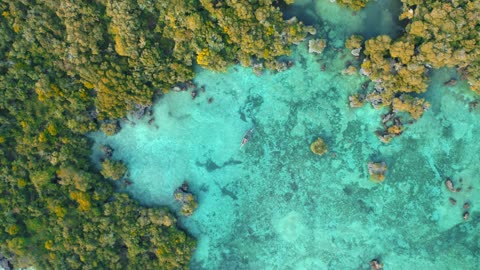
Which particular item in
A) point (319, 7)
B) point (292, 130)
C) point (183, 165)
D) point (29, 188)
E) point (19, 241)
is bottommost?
point (19, 241)

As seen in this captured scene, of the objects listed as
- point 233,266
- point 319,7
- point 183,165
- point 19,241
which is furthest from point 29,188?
point 319,7

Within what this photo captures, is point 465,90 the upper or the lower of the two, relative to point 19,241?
upper

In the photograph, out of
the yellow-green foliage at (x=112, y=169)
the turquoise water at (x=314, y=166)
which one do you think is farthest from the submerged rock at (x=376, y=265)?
the yellow-green foliage at (x=112, y=169)

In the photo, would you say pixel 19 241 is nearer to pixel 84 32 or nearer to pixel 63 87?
pixel 63 87

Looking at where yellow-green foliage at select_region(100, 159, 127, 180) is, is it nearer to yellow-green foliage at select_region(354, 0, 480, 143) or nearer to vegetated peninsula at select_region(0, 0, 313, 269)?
vegetated peninsula at select_region(0, 0, 313, 269)

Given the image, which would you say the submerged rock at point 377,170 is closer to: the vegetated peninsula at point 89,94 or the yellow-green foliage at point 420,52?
the yellow-green foliage at point 420,52

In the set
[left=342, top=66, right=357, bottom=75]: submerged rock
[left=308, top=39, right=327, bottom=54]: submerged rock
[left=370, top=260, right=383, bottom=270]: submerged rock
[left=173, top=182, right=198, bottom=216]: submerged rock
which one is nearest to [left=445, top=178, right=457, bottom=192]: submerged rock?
[left=370, top=260, right=383, bottom=270]: submerged rock
